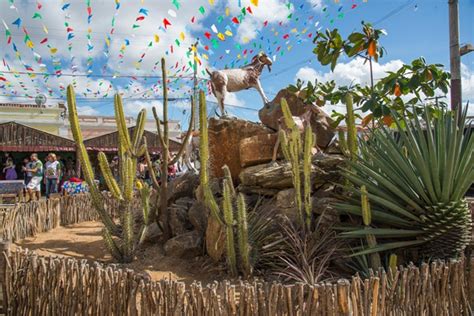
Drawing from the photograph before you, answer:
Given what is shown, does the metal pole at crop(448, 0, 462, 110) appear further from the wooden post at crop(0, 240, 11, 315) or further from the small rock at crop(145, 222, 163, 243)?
the wooden post at crop(0, 240, 11, 315)

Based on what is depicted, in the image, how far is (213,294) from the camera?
7.61 ft

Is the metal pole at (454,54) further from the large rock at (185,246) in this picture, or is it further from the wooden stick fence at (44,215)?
the wooden stick fence at (44,215)

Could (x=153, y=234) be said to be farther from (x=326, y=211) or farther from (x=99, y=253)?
(x=326, y=211)

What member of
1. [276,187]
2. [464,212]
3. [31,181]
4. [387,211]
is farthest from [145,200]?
[31,181]

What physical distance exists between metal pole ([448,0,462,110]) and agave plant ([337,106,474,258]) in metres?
1.56

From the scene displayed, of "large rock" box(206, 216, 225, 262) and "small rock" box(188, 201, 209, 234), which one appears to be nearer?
"large rock" box(206, 216, 225, 262)

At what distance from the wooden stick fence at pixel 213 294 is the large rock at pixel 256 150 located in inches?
122

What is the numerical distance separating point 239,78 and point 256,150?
1745 millimetres

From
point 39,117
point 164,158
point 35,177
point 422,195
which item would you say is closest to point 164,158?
point 164,158

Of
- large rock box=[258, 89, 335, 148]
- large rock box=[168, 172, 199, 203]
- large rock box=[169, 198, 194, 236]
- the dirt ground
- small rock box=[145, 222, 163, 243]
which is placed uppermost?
large rock box=[258, 89, 335, 148]

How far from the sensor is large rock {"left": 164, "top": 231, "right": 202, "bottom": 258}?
14.8 ft

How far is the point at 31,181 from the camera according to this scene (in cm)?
946

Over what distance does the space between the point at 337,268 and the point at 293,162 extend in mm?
1128

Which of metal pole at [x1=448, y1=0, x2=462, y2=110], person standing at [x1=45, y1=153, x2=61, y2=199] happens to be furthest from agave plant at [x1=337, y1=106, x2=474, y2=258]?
person standing at [x1=45, y1=153, x2=61, y2=199]
